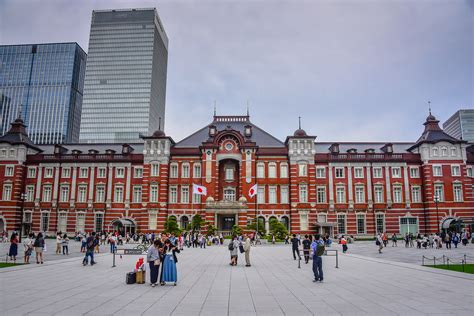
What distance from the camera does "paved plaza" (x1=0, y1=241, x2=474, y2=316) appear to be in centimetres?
923

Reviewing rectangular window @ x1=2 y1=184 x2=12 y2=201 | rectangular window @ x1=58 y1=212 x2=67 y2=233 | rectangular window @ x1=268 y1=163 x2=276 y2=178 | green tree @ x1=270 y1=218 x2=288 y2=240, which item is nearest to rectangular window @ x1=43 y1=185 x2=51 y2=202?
rectangular window @ x1=58 y1=212 x2=67 y2=233

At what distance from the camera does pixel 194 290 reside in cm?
1210

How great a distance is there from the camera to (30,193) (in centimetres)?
5388

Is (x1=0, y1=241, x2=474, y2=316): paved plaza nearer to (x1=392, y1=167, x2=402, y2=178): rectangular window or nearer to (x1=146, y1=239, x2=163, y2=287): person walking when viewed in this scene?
(x1=146, y1=239, x2=163, y2=287): person walking

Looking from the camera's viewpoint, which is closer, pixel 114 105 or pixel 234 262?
pixel 234 262

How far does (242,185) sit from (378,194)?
20.4m

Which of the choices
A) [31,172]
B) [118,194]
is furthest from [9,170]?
[118,194]

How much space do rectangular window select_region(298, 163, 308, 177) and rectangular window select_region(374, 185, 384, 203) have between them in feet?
35.3

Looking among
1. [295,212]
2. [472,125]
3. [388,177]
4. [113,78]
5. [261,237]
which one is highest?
Answer: [113,78]

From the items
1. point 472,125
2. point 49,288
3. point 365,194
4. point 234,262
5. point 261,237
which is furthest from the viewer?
point 472,125

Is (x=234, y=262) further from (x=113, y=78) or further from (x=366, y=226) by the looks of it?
(x=113, y=78)

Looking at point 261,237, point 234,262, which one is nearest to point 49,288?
point 234,262

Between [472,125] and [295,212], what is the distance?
337ft

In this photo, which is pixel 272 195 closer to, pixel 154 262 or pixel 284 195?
pixel 284 195
